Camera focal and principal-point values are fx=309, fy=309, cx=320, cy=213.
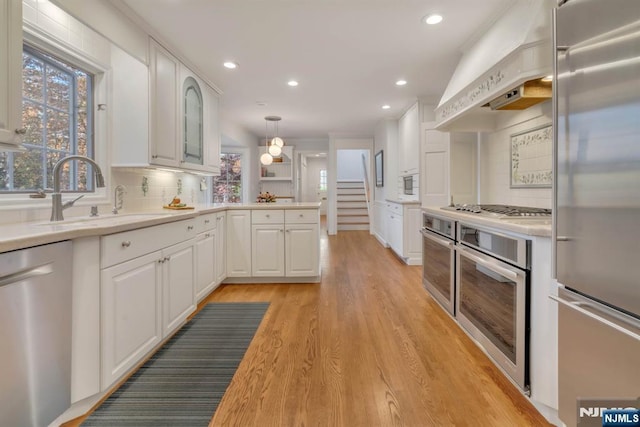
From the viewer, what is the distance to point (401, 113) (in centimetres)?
559

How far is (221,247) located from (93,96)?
5.92 feet

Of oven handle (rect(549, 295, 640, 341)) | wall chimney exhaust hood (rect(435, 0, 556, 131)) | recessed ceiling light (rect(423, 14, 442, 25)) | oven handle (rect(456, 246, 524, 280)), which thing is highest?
recessed ceiling light (rect(423, 14, 442, 25))

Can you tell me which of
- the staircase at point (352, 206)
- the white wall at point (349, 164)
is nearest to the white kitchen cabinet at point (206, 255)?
the staircase at point (352, 206)

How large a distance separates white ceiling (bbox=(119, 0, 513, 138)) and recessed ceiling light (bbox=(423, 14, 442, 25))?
0.16 feet

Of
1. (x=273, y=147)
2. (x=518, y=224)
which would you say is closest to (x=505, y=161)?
(x=518, y=224)

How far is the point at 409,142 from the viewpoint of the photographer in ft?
16.8

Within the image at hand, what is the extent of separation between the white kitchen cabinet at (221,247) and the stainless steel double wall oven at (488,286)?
2.23 meters

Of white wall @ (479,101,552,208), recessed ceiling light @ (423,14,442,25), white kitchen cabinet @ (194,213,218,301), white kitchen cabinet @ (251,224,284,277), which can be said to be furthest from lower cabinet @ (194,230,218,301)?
white wall @ (479,101,552,208)

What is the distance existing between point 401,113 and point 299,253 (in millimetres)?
3452

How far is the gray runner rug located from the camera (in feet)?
4.94

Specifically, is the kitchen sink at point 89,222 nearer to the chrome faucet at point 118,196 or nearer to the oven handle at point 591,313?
the chrome faucet at point 118,196

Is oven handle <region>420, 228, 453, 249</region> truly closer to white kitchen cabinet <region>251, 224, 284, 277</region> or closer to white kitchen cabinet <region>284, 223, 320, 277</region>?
white kitchen cabinet <region>284, 223, 320, 277</region>

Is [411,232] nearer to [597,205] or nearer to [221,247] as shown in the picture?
[221,247]

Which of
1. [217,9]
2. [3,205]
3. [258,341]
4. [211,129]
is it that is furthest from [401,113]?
[3,205]
